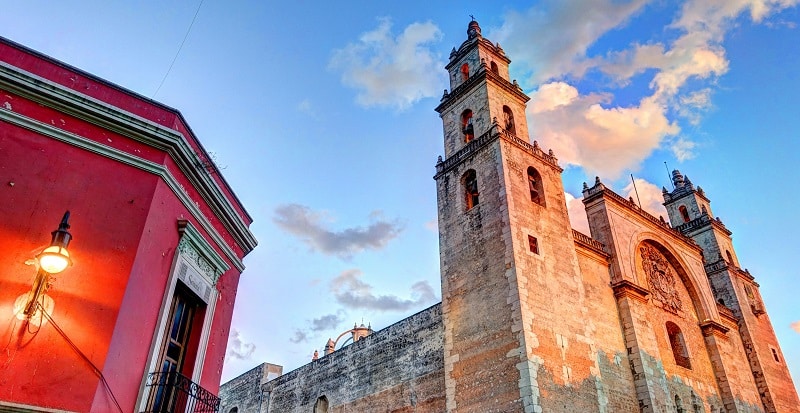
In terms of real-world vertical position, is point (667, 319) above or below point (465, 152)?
below

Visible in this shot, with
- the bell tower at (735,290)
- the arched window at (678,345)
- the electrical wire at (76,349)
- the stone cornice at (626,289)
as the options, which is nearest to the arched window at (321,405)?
the stone cornice at (626,289)

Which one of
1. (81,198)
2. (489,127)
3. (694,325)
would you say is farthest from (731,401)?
(81,198)

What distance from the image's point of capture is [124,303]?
17.1 ft

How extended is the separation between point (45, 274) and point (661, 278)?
1985 centimetres

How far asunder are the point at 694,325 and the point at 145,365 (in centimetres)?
1978

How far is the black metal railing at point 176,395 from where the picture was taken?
5732 mm

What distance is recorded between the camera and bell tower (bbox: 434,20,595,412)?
12844mm

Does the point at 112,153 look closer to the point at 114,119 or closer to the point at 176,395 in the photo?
the point at 114,119

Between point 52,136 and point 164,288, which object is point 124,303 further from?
point 52,136

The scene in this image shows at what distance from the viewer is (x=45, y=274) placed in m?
4.55

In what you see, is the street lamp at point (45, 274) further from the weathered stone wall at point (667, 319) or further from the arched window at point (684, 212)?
the arched window at point (684, 212)

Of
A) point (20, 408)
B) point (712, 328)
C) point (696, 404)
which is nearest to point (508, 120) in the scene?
point (696, 404)

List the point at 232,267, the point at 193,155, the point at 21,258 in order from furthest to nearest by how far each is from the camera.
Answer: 1. the point at 232,267
2. the point at 193,155
3. the point at 21,258

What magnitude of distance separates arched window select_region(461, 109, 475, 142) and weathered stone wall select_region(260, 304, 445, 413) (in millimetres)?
5637
